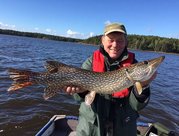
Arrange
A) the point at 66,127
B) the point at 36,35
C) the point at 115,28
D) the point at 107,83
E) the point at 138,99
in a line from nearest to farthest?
the point at 138,99 → the point at 115,28 → the point at 107,83 → the point at 66,127 → the point at 36,35

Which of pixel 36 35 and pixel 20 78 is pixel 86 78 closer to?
pixel 20 78

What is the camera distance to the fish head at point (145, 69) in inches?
137

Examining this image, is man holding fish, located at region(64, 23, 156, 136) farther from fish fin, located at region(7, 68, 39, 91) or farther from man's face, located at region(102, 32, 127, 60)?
fish fin, located at region(7, 68, 39, 91)

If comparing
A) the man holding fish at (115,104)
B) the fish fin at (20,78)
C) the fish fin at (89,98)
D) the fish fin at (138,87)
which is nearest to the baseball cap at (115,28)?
the man holding fish at (115,104)

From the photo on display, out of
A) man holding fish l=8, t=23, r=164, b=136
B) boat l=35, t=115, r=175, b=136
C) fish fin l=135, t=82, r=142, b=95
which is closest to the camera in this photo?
fish fin l=135, t=82, r=142, b=95

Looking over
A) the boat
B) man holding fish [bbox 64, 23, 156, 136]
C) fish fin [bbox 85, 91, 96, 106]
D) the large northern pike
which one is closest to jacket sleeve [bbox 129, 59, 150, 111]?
man holding fish [bbox 64, 23, 156, 136]

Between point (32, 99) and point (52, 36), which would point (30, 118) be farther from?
point (52, 36)

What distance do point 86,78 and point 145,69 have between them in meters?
0.86

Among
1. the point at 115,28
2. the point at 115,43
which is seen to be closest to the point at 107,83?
the point at 115,43

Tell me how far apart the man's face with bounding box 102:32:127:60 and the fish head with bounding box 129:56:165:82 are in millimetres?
340

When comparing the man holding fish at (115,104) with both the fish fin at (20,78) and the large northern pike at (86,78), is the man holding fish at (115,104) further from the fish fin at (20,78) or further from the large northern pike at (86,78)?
the fish fin at (20,78)

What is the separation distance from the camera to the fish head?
347cm

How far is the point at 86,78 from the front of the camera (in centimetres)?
376

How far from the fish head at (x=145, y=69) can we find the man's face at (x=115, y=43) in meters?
0.34
